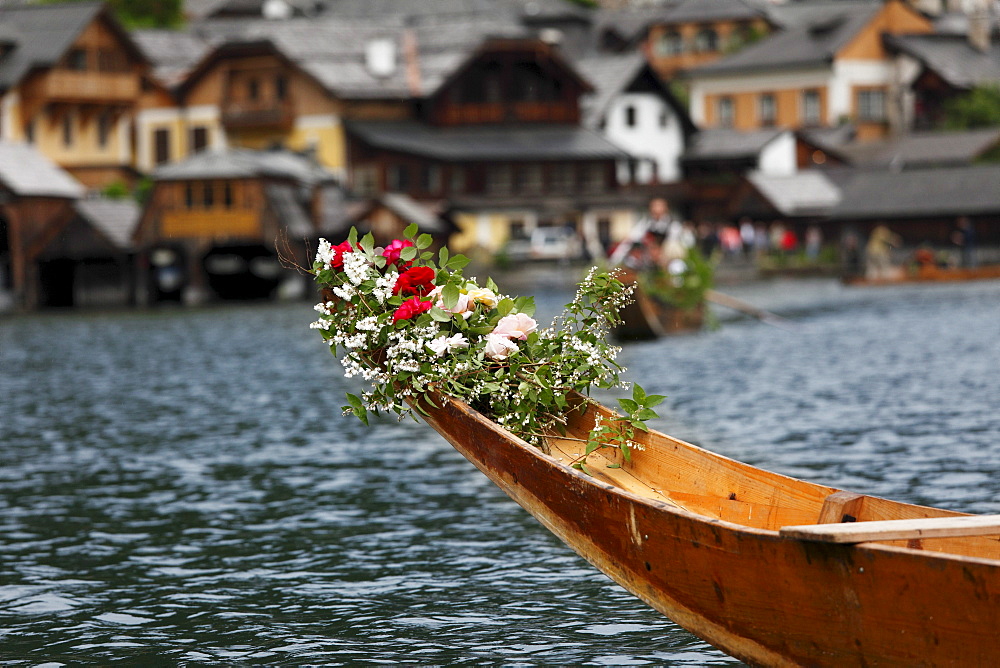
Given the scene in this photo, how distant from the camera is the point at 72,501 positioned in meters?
16.4

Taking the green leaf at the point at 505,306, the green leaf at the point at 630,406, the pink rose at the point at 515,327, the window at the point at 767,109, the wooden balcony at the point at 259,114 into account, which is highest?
the window at the point at 767,109

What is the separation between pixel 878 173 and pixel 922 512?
7173 centimetres

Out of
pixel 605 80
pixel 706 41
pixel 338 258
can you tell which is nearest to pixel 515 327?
pixel 338 258

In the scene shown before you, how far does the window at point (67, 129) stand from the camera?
80500 millimetres

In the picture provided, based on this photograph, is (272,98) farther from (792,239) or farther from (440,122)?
(792,239)

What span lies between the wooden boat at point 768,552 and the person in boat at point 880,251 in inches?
2013

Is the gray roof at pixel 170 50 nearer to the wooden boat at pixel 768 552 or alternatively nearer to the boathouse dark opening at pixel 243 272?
the boathouse dark opening at pixel 243 272

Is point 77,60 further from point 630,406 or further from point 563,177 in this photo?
point 630,406

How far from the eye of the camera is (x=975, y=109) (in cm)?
9144

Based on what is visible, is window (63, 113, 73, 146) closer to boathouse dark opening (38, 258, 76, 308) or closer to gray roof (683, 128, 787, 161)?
boathouse dark opening (38, 258, 76, 308)

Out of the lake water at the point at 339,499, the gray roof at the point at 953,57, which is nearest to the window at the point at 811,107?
the gray roof at the point at 953,57


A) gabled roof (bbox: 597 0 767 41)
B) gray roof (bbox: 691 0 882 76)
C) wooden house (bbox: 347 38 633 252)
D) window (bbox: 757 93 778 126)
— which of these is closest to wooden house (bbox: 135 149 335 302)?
wooden house (bbox: 347 38 633 252)

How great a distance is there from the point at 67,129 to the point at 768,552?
77.1m

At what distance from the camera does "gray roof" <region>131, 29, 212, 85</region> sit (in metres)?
86.6
